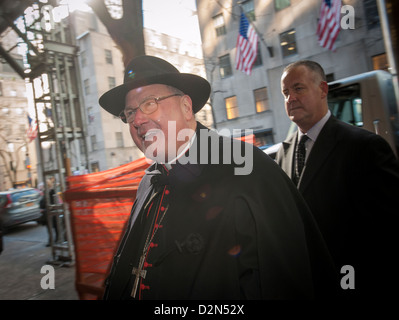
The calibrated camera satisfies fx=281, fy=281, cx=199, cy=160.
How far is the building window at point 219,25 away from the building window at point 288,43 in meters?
4.92

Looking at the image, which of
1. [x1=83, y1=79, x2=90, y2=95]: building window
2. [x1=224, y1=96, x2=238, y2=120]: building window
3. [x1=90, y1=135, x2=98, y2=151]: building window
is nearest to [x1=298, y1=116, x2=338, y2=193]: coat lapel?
[x1=224, y1=96, x2=238, y2=120]: building window

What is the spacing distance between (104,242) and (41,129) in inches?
197

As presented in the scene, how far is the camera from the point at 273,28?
18.5 meters

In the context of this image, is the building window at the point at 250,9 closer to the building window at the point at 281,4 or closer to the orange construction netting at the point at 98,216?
the building window at the point at 281,4

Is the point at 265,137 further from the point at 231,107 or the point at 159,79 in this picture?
the point at 159,79

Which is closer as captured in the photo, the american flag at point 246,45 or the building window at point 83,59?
the american flag at point 246,45

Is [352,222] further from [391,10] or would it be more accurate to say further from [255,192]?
[391,10]

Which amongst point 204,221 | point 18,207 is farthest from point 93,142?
point 204,221

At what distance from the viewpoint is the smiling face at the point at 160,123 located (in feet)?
5.90

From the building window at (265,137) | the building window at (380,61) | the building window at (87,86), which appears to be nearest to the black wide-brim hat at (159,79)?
the building window at (380,61)

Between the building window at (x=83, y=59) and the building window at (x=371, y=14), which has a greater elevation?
the building window at (x=83, y=59)

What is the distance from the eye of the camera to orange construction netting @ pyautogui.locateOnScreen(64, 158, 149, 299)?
306 cm

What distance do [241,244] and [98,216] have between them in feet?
7.16
